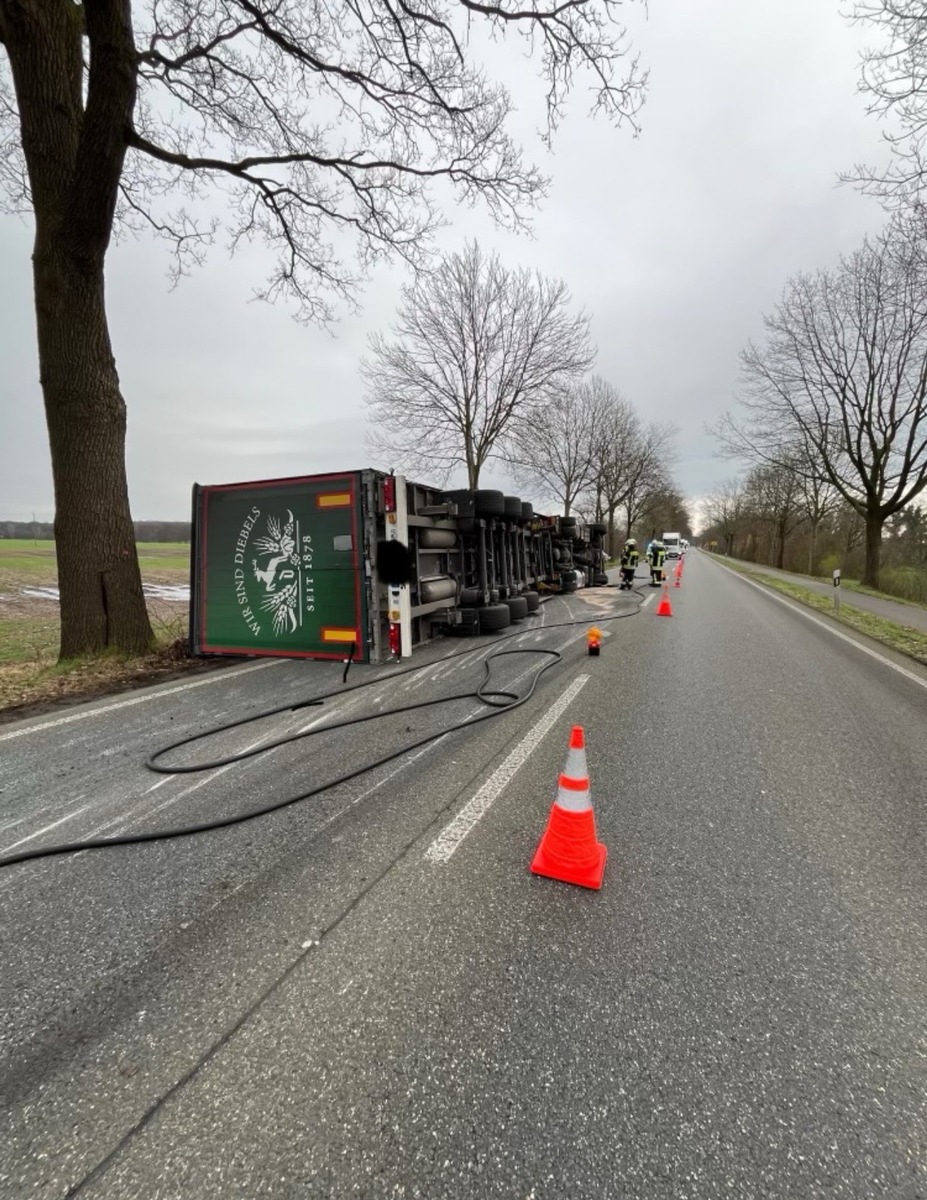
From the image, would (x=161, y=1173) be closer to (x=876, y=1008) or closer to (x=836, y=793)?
(x=876, y=1008)

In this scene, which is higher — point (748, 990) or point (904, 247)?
point (904, 247)

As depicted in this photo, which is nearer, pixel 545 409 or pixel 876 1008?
pixel 876 1008

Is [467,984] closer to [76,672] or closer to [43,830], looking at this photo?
[43,830]

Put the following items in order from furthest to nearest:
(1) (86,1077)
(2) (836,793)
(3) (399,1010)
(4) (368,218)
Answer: (4) (368,218) < (2) (836,793) < (3) (399,1010) < (1) (86,1077)

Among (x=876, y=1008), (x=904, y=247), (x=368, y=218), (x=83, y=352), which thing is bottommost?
(x=876, y=1008)

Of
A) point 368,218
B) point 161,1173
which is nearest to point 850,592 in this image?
point 368,218

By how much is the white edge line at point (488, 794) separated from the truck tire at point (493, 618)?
3.95m

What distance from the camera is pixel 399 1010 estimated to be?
68.7 inches

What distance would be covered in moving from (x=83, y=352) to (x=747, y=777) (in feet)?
27.3

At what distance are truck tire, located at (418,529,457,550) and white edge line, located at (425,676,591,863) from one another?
345cm

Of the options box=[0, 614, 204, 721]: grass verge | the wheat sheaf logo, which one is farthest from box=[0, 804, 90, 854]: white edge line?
the wheat sheaf logo

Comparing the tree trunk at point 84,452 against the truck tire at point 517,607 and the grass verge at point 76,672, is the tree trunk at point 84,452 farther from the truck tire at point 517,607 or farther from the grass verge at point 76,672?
the truck tire at point 517,607

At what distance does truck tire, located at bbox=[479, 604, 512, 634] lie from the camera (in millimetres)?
8812

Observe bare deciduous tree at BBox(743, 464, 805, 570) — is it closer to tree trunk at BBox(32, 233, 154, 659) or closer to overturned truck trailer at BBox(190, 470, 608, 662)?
overturned truck trailer at BBox(190, 470, 608, 662)
